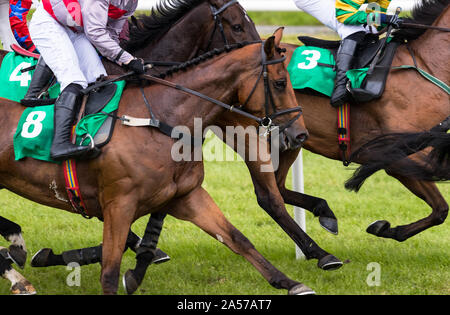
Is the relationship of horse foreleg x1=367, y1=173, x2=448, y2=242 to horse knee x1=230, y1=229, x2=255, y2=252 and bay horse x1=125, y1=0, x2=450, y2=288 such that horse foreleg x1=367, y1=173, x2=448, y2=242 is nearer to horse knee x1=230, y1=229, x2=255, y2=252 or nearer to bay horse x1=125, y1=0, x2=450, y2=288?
bay horse x1=125, y1=0, x2=450, y2=288

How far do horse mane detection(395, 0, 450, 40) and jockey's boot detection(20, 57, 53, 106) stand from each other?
106 inches

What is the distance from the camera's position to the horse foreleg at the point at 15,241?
18.9 ft

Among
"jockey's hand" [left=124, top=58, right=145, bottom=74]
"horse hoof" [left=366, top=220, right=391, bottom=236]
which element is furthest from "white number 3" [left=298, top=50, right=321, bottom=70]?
"jockey's hand" [left=124, top=58, right=145, bottom=74]

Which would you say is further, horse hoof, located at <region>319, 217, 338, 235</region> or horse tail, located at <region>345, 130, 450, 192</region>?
horse hoof, located at <region>319, 217, 338, 235</region>

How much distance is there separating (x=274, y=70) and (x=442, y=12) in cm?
210

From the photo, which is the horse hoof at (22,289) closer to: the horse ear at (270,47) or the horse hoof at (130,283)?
the horse hoof at (130,283)

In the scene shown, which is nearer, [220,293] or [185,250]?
[220,293]

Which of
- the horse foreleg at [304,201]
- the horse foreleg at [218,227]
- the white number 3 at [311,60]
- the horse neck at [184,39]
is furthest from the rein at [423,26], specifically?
the horse foreleg at [218,227]

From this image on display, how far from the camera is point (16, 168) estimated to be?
203 inches

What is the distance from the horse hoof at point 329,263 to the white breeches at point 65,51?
6.66ft

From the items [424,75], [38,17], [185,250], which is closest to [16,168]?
[38,17]

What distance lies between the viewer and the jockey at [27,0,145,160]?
4930 millimetres

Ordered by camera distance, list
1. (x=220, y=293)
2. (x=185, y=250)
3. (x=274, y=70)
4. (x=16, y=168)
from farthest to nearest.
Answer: (x=185, y=250) → (x=220, y=293) → (x=16, y=168) → (x=274, y=70)

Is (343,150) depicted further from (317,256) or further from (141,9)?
(141,9)
